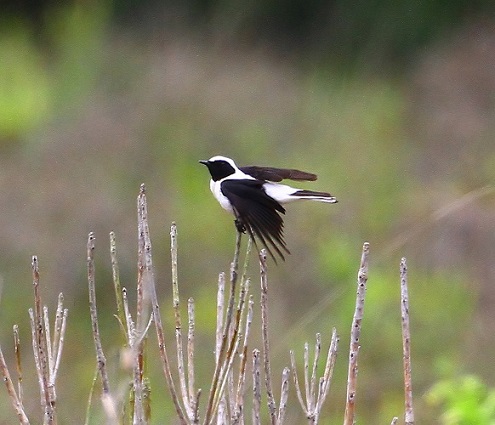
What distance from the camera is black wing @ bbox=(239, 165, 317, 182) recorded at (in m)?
3.08

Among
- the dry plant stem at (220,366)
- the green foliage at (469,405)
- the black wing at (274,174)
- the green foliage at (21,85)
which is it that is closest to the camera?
the dry plant stem at (220,366)

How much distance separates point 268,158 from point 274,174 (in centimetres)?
537

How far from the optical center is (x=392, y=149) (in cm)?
904

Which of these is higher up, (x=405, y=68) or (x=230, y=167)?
(x=405, y=68)

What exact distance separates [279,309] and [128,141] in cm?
218

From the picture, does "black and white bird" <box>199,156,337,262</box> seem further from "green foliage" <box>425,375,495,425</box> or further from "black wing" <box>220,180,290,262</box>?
"green foliage" <box>425,375,495,425</box>

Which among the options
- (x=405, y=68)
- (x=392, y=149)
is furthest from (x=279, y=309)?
(x=405, y=68)

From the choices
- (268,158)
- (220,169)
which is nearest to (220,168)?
(220,169)

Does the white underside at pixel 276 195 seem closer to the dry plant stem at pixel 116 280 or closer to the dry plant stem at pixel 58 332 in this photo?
the dry plant stem at pixel 116 280

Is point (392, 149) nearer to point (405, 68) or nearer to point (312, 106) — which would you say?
point (312, 106)

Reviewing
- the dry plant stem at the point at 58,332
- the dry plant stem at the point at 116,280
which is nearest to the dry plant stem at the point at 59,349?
the dry plant stem at the point at 58,332

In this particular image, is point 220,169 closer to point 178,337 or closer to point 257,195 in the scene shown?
point 257,195

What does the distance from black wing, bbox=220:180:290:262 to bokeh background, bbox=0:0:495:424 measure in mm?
1728

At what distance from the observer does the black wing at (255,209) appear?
2.87m
